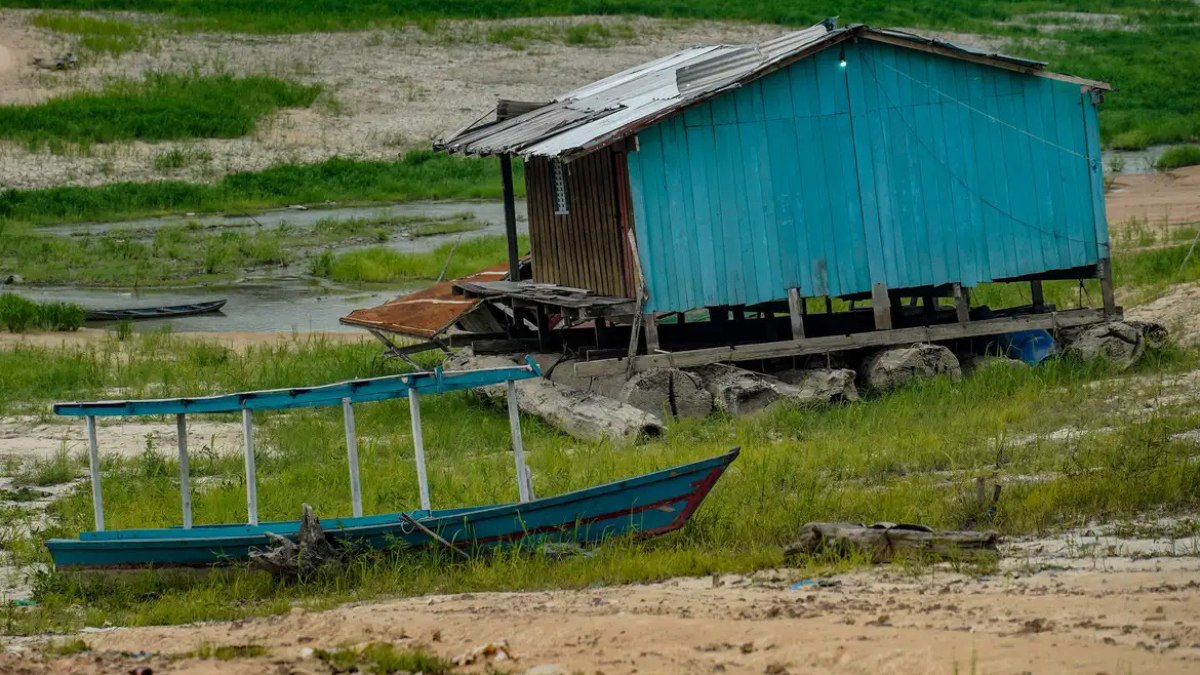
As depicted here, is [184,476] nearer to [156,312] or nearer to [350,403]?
[350,403]

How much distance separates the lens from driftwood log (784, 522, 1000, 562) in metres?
10.2

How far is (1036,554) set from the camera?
33.8 feet

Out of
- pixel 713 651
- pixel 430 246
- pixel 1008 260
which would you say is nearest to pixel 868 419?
pixel 1008 260

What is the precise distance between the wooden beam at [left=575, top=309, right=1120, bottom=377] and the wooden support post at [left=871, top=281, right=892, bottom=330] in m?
0.10

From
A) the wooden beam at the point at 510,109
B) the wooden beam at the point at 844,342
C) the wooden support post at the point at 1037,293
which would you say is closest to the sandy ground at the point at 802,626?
the wooden beam at the point at 844,342

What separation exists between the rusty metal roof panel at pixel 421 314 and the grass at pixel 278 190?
15848mm

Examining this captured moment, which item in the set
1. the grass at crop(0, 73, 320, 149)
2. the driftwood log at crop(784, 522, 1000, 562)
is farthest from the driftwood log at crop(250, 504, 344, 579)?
the grass at crop(0, 73, 320, 149)

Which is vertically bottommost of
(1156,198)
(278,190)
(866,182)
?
(866,182)

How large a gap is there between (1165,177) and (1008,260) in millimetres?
18097

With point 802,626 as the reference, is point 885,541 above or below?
above

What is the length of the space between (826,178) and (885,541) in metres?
7.00

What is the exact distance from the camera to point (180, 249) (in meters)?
30.3

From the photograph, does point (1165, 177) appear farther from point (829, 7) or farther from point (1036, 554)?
point (1036, 554)

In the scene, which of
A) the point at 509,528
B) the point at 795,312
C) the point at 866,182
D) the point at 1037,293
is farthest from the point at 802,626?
the point at 1037,293
